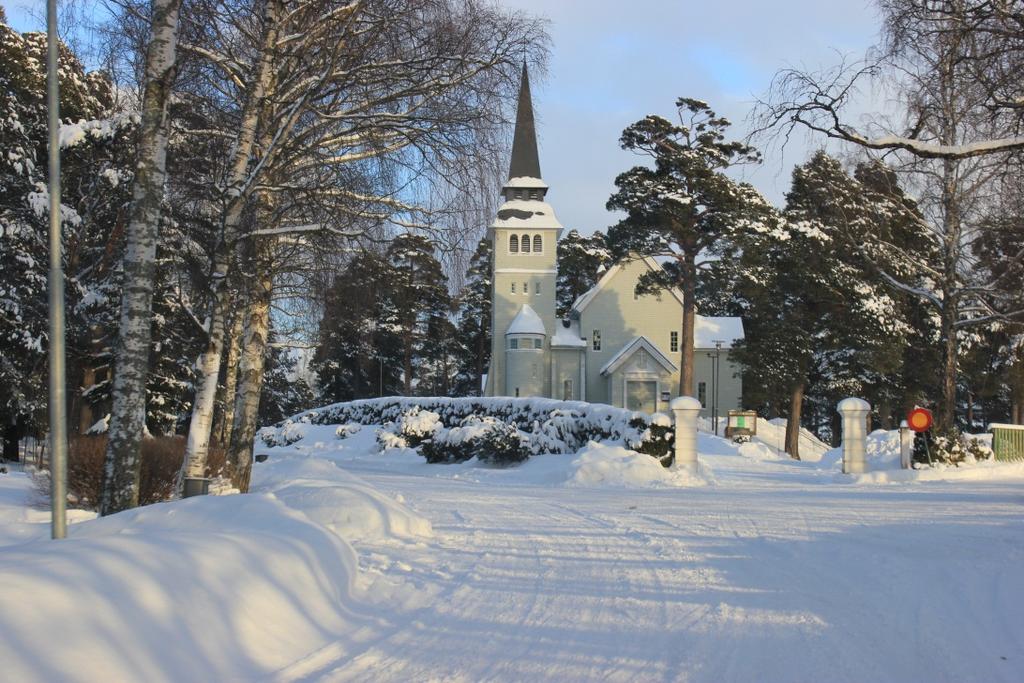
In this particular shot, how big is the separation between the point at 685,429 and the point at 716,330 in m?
37.3

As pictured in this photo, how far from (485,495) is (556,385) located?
40461 mm

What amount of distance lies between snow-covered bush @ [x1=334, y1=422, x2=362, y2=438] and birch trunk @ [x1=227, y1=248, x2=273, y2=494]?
85.4 feet

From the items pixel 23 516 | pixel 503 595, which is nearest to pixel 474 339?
pixel 23 516

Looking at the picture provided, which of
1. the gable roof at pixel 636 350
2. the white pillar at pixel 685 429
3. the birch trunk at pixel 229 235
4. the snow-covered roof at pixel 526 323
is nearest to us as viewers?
the birch trunk at pixel 229 235

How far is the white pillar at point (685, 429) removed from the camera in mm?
22500

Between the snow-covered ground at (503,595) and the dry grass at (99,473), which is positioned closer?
the snow-covered ground at (503,595)

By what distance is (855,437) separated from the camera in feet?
72.8

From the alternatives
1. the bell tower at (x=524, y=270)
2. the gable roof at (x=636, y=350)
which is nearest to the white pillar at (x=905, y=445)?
the gable roof at (x=636, y=350)

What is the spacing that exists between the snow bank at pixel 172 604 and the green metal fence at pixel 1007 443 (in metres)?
21.5

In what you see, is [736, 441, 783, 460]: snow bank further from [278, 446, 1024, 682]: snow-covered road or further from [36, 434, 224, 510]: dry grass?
[36, 434, 224, 510]: dry grass

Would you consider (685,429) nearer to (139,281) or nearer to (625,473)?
→ (625,473)

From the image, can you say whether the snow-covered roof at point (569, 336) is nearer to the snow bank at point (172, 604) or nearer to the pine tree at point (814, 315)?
the pine tree at point (814, 315)

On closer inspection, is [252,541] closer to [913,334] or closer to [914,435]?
[914,435]

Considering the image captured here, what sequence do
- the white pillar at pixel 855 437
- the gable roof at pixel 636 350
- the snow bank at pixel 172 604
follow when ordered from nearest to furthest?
the snow bank at pixel 172 604, the white pillar at pixel 855 437, the gable roof at pixel 636 350
